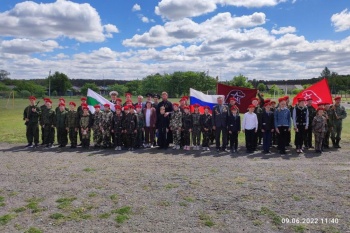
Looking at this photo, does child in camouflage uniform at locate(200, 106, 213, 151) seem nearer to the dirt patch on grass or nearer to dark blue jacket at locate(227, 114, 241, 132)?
dark blue jacket at locate(227, 114, 241, 132)

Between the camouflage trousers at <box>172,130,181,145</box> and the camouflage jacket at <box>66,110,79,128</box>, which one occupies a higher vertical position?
the camouflage jacket at <box>66,110,79,128</box>

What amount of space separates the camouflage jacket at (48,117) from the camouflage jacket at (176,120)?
4.81 metres

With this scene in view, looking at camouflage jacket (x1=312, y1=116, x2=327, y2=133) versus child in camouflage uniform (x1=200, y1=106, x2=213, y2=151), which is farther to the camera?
child in camouflage uniform (x1=200, y1=106, x2=213, y2=151)

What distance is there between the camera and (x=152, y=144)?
12.8 meters

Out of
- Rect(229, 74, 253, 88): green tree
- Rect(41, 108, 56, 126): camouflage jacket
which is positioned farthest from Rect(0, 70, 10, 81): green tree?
Rect(41, 108, 56, 126): camouflage jacket

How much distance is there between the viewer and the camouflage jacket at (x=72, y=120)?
12.4 meters

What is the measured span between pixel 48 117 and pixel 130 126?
3.51m

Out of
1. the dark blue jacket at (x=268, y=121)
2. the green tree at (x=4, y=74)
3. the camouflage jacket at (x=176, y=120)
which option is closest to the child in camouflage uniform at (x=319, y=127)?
the dark blue jacket at (x=268, y=121)

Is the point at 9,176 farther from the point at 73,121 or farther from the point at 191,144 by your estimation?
the point at 191,144

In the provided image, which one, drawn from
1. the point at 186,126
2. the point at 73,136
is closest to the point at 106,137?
the point at 73,136

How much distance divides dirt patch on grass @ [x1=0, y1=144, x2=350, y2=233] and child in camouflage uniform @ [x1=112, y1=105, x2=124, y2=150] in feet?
4.99

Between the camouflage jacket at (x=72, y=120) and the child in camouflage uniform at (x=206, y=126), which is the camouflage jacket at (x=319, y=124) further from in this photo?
the camouflage jacket at (x=72, y=120)

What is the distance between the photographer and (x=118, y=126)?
12172 millimetres

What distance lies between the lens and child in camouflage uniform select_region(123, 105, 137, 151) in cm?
1206
